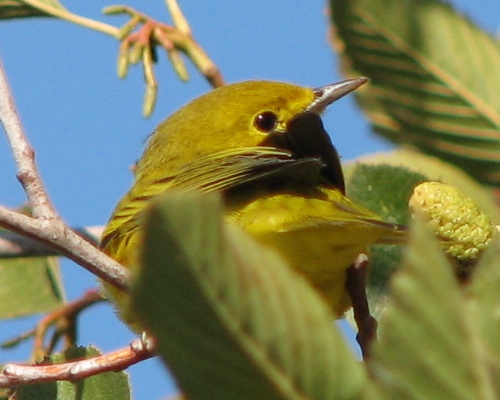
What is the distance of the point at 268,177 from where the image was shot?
2428 millimetres

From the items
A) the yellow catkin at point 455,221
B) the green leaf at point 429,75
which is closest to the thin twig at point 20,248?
the green leaf at point 429,75

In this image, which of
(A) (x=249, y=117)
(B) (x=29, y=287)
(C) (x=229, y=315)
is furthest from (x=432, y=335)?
(B) (x=29, y=287)

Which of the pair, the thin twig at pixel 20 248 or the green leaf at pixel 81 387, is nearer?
the green leaf at pixel 81 387

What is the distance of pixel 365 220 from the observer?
209cm

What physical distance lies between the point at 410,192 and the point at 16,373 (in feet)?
2.92

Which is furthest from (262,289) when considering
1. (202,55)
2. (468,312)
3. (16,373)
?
(202,55)

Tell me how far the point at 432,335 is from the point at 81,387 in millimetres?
1415

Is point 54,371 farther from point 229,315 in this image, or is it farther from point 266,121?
point 266,121

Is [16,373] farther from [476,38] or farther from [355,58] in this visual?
[476,38]

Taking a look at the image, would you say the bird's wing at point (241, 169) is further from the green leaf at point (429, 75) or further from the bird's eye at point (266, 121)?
the bird's eye at point (266, 121)

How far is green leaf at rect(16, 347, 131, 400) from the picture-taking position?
6.44ft

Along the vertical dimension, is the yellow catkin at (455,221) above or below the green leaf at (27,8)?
below

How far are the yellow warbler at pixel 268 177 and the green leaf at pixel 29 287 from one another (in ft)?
1.40

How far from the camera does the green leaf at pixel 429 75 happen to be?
6.91 ft
